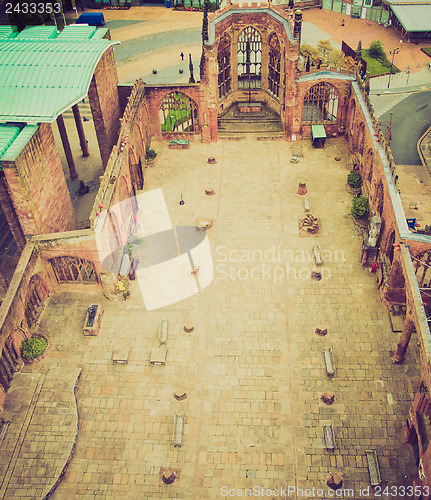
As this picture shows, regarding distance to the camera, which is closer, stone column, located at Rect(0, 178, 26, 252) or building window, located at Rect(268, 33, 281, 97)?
stone column, located at Rect(0, 178, 26, 252)

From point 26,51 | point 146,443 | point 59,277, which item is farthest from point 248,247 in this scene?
point 26,51

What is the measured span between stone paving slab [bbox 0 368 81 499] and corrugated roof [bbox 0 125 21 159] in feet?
50.7

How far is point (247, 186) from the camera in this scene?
51562 mm

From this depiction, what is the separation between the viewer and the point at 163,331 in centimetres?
3853

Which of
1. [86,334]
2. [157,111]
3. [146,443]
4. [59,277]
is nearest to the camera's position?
[146,443]

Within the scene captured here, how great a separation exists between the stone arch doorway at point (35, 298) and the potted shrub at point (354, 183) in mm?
27562

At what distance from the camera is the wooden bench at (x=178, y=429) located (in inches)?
1282

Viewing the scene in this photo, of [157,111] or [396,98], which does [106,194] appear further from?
[396,98]

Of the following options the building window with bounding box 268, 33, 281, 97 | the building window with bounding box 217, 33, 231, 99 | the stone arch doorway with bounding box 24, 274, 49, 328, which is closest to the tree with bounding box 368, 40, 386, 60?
the building window with bounding box 268, 33, 281, 97

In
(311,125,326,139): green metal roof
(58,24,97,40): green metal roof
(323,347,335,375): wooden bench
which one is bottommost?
(323,347,335,375): wooden bench

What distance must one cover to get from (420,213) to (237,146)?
1934cm

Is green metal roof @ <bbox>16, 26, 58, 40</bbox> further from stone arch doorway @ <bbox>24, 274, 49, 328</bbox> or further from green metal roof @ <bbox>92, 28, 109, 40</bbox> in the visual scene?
stone arch doorway @ <bbox>24, 274, 49, 328</bbox>

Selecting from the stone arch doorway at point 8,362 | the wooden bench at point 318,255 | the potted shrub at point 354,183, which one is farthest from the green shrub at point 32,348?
the potted shrub at point 354,183

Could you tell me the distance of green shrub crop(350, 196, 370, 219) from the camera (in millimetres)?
45938
